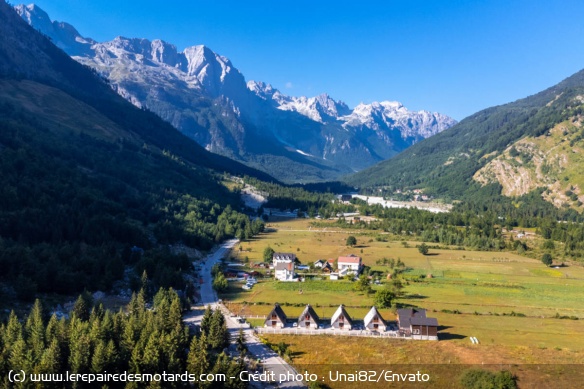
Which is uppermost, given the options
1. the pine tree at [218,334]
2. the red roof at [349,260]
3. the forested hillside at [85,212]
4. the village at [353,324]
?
the forested hillside at [85,212]

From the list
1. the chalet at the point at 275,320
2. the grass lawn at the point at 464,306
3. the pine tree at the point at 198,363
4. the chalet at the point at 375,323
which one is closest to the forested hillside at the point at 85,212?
the grass lawn at the point at 464,306

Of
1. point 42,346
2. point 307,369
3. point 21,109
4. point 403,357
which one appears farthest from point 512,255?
point 21,109

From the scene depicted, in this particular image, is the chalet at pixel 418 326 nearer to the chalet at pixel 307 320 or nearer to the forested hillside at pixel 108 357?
the chalet at pixel 307 320

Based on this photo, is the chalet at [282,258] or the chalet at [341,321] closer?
the chalet at [341,321]

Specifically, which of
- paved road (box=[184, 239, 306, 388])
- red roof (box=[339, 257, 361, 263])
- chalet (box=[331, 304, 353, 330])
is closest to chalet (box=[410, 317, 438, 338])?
chalet (box=[331, 304, 353, 330])

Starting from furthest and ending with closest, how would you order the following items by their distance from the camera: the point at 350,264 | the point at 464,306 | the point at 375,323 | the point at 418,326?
the point at 350,264, the point at 464,306, the point at 375,323, the point at 418,326

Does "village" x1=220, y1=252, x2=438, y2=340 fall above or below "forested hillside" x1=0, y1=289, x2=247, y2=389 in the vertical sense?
below

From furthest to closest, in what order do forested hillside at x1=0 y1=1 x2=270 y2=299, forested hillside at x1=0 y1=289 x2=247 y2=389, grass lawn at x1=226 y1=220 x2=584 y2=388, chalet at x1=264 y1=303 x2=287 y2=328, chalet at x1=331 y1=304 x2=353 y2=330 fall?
forested hillside at x1=0 y1=1 x2=270 y2=299 < chalet at x1=331 y1=304 x2=353 y2=330 < chalet at x1=264 y1=303 x2=287 y2=328 < grass lawn at x1=226 y1=220 x2=584 y2=388 < forested hillside at x1=0 y1=289 x2=247 y2=389

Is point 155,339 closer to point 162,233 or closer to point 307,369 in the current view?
point 307,369

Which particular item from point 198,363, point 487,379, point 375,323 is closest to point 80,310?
point 198,363

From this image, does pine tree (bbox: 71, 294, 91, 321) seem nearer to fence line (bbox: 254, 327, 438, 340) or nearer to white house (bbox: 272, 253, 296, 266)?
fence line (bbox: 254, 327, 438, 340)

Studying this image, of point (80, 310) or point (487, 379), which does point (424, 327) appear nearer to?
point (487, 379)
